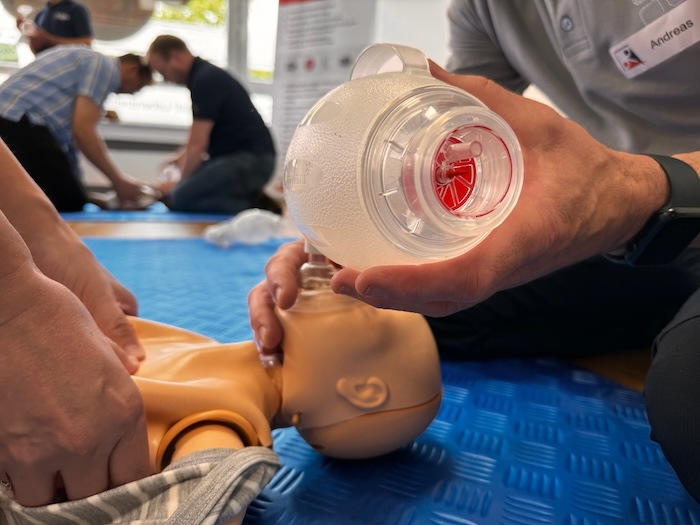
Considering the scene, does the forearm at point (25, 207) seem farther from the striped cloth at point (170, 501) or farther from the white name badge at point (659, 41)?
the white name badge at point (659, 41)

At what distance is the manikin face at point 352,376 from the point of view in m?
0.54

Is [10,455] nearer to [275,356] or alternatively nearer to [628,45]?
[275,356]

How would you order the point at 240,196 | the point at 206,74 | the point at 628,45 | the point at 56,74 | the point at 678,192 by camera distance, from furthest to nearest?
1. the point at 240,196
2. the point at 206,74
3. the point at 56,74
4. the point at 628,45
5. the point at 678,192

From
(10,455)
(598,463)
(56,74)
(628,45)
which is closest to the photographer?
(10,455)

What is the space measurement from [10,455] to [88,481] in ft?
0.18

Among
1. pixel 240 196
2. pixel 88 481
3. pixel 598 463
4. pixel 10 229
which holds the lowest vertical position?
pixel 240 196

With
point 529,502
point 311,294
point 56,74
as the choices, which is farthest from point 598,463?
point 56,74

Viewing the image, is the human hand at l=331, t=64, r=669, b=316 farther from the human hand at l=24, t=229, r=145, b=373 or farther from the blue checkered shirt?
the blue checkered shirt

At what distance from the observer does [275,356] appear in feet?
1.90

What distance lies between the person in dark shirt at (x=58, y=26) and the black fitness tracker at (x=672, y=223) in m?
2.78

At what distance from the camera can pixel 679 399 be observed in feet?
1.67

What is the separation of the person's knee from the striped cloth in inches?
14.8

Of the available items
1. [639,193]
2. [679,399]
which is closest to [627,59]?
[639,193]

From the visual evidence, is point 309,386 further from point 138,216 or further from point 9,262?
point 138,216
